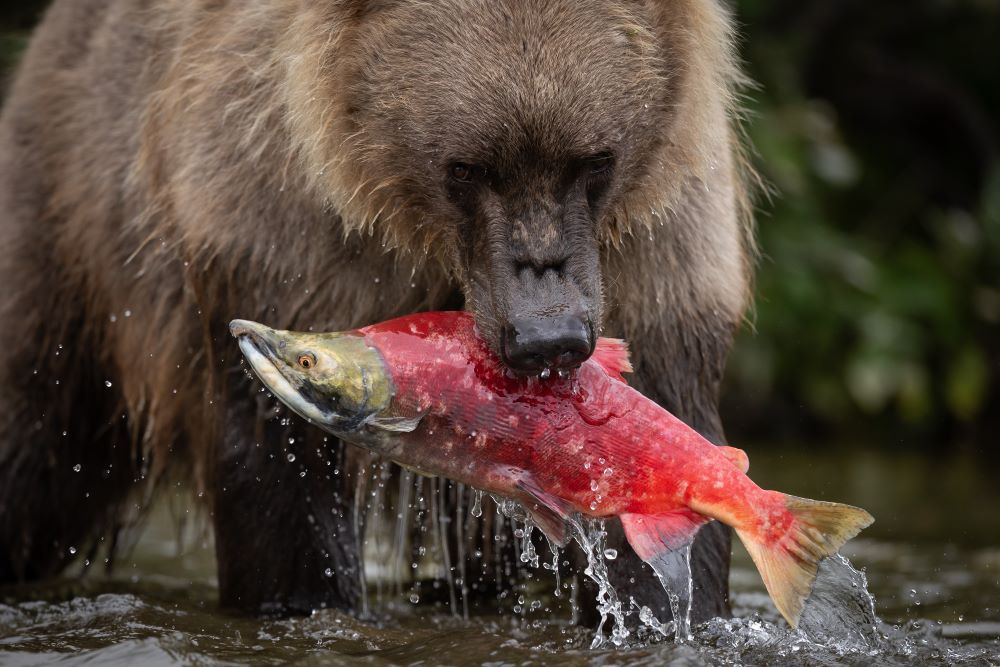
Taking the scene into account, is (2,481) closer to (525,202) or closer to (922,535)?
→ (525,202)

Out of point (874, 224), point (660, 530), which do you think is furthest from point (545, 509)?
point (874, 224)

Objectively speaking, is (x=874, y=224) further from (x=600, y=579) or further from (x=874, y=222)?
(x=600, y=579)

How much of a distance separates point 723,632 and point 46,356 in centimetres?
263

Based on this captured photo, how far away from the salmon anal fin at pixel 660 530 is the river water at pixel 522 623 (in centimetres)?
29

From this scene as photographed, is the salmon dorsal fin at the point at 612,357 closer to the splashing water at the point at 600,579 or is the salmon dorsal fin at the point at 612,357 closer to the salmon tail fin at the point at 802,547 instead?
the splashing water at the point at 600,579

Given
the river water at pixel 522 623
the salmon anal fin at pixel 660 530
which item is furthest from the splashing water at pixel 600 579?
the salmon anal fin at pixel 660 530

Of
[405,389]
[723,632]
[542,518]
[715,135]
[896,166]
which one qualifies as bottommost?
[723,632]

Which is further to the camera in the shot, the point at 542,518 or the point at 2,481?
the point at 2,481

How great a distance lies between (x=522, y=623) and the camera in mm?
4512

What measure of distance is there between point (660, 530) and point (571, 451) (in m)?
0.27

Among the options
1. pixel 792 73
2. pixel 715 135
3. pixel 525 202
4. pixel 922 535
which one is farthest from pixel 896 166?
pixel 525 202

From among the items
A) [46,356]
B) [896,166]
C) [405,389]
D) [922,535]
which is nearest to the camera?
[405,389]

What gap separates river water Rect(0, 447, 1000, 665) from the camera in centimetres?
375

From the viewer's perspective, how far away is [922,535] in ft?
21.9
